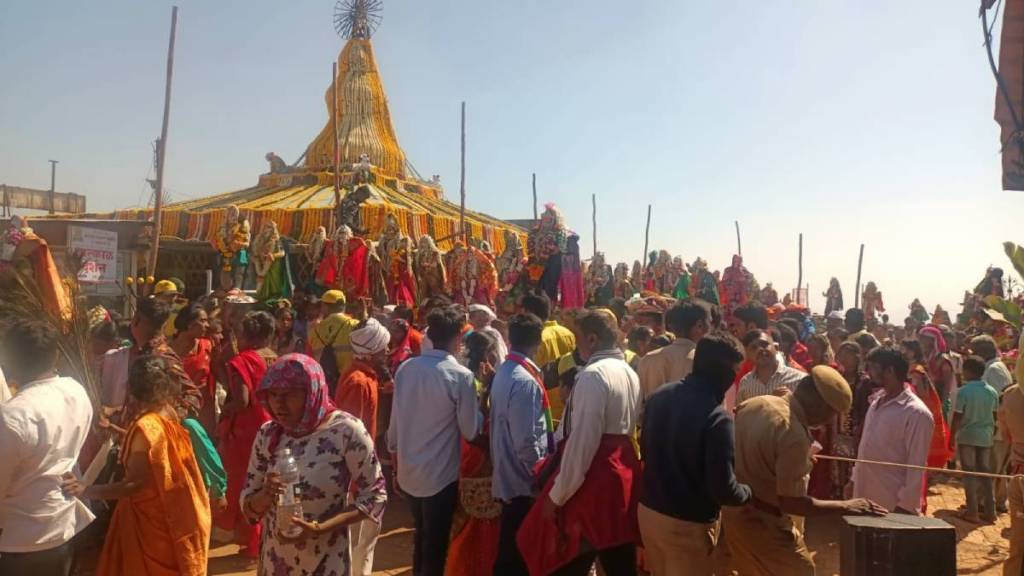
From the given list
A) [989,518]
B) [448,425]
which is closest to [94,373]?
[448,425]

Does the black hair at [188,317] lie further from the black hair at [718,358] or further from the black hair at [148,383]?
the black hair at [718,358]

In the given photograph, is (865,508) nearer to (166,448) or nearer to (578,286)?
(166,448)

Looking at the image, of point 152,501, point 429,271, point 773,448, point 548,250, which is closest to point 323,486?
point 152,501

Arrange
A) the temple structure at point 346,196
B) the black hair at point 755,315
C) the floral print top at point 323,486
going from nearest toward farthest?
the floral print top at point 323,486 → the black hair at point 755,315 → the temple structure at point 346,196

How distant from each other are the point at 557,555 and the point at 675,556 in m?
0.63

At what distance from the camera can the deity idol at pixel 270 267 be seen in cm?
1267

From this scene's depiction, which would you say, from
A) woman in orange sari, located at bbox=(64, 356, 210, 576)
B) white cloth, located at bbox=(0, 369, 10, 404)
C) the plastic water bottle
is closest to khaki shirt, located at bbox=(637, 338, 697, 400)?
the plastic water bottle

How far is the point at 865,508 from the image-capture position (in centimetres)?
351

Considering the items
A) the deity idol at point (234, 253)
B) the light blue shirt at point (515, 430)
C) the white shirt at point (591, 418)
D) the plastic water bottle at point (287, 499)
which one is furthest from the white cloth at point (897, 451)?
the deity idol at point (234, 253)

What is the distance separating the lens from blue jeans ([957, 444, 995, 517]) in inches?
313

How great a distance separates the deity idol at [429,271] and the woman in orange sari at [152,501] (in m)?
7.95

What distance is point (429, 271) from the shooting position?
12602mm

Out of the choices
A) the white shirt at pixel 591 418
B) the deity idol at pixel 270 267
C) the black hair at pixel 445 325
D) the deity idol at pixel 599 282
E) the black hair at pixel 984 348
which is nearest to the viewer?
the white shirt at pixel 591 418

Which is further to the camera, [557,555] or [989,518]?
[989,518]
